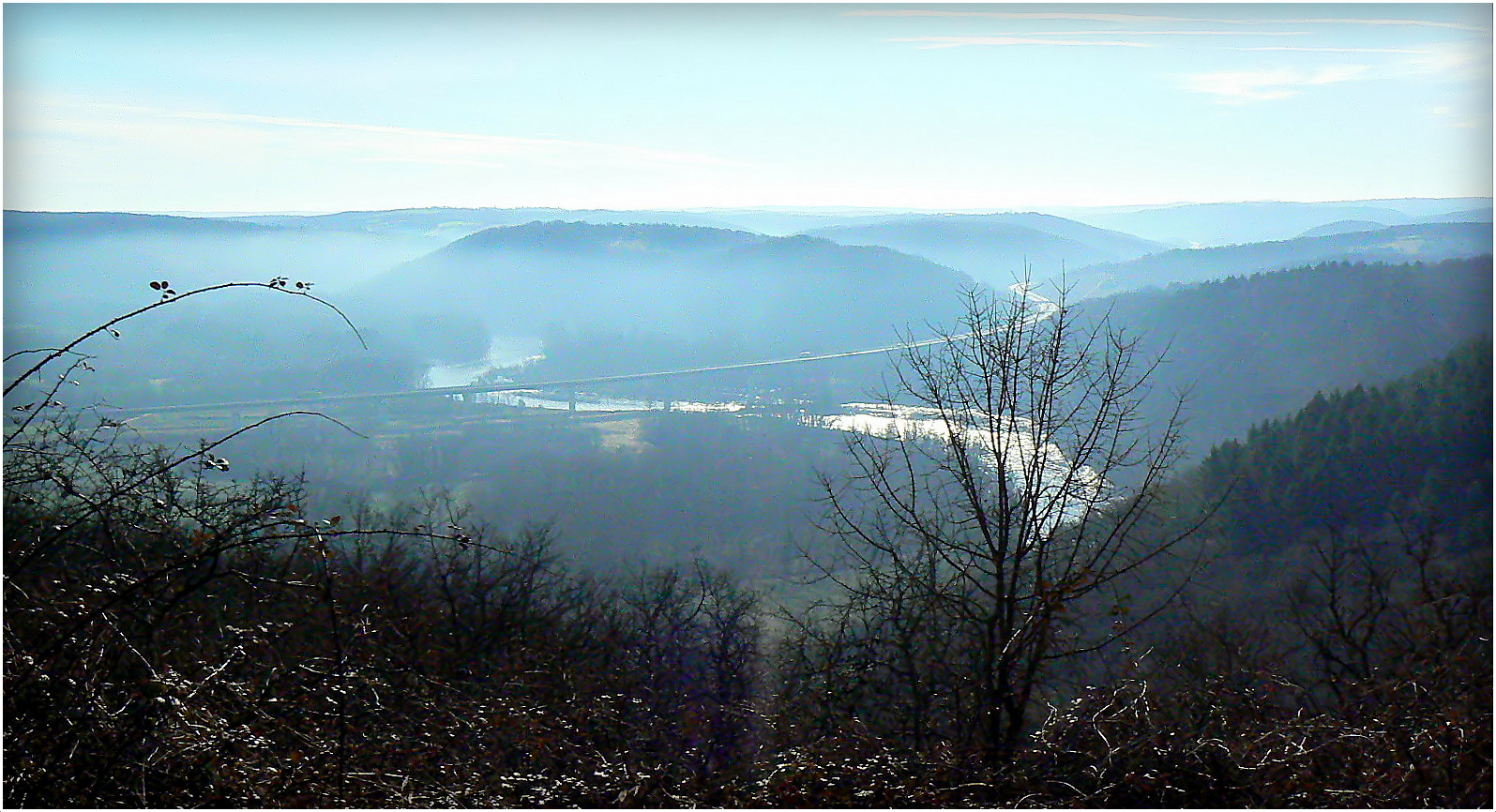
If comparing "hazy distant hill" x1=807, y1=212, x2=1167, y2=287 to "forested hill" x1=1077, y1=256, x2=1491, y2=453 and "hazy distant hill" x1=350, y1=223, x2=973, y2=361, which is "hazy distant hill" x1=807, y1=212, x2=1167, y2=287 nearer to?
"hazy distant hill" x1=350, y1=223, x2=973, y2=361

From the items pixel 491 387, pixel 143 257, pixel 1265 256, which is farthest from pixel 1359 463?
pixel 143 257

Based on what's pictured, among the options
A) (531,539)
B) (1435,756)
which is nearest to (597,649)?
(531,539)

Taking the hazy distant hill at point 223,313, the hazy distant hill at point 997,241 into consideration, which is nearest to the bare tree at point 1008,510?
the hazy distant hill at point 997,241

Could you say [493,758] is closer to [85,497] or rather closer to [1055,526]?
[85,497]

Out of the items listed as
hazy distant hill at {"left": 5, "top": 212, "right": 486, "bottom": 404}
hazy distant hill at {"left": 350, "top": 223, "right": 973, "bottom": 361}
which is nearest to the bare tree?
hazy distant hill at {"left": 350, "top": 223, "right": 973, "bottom": 361}

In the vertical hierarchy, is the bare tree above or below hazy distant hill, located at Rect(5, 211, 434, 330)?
below

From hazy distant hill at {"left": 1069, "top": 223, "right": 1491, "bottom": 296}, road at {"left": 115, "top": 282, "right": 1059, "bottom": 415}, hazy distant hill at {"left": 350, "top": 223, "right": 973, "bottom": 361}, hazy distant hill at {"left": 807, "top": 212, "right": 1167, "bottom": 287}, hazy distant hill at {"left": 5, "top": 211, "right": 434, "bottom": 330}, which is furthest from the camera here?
hazy distant hill at {"left": 350, "top": 223, "right": 973, "bottom": 361}
